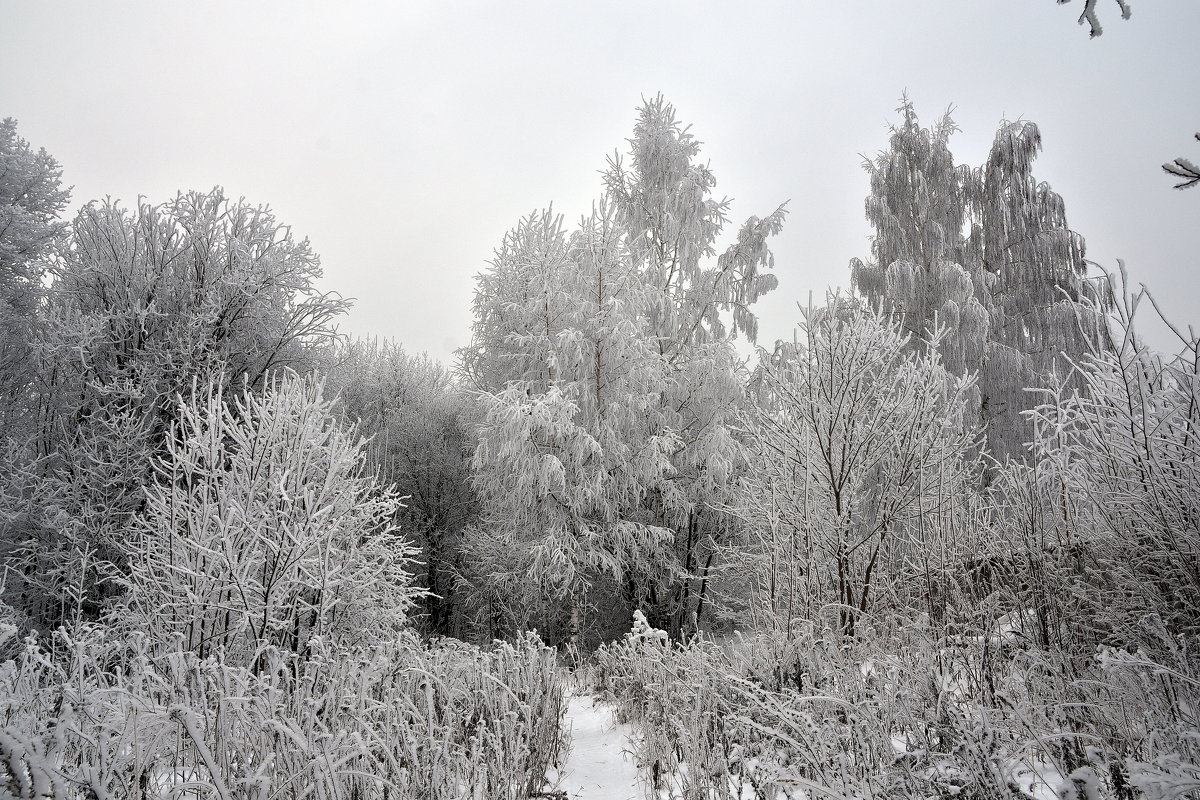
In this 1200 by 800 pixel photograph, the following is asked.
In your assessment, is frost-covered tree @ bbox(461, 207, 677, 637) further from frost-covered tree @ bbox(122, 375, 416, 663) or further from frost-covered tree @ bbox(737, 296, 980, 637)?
frost-covered tree @ bbox(737, 296, 980, 637)

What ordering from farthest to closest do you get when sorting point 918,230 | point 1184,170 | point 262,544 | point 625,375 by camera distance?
point 918,230 < point 625,375 < point 262,544 < point 1184,170

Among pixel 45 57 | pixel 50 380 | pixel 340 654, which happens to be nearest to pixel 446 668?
pixel 340 654

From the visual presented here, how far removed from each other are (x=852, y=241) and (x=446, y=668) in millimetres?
17446

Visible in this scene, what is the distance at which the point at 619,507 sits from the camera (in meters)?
12.7

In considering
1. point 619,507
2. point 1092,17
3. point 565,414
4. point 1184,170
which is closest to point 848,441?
point 1184,170

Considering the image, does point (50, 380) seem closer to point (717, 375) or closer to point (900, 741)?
point (717, 375)

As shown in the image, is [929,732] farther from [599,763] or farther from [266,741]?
[266,741]

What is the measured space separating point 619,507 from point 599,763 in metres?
8.01

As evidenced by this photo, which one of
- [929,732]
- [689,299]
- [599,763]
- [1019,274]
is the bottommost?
[599,763]

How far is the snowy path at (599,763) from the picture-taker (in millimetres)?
4027

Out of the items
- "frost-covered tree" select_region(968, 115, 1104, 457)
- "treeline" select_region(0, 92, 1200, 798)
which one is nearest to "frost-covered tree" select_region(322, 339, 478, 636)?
"treeline" select_region(0, 92, 1200, 798)

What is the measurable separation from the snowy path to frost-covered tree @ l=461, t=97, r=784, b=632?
15.0 ft

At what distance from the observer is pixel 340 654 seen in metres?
3.84

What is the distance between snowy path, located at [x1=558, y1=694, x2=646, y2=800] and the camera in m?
4.03
